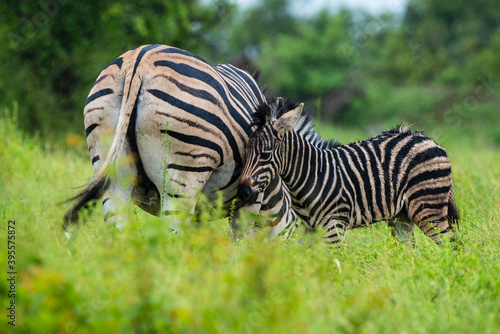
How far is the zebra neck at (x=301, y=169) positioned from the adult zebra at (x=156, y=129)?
791 millimetres

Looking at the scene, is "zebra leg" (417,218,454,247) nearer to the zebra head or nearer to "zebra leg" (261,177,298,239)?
"zebra leg" (261,177,298,239)

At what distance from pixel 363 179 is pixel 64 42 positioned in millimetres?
10036

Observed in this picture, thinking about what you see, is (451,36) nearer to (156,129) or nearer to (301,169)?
(301,169)

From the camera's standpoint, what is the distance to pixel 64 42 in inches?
493

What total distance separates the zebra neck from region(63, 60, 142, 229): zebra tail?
1.56 meters

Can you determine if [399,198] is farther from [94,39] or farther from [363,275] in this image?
[94,39]

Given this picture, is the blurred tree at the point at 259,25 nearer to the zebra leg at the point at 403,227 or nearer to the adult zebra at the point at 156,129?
the zebra leg at the point at 403,227

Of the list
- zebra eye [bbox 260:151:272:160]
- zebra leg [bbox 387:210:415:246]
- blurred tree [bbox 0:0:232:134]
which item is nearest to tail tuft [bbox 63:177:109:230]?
zebra eye [bbox 260:151:272:160]

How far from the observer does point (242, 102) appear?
14.7 ft

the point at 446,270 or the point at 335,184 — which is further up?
the point at 335,184

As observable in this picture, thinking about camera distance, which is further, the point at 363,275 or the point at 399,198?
the point at 399,198

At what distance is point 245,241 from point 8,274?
1628 millimetres

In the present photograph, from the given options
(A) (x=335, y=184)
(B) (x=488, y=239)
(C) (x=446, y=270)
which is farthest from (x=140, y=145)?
(B) (x=488, y=239)

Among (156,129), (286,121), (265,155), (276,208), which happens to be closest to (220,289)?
(156,129)
